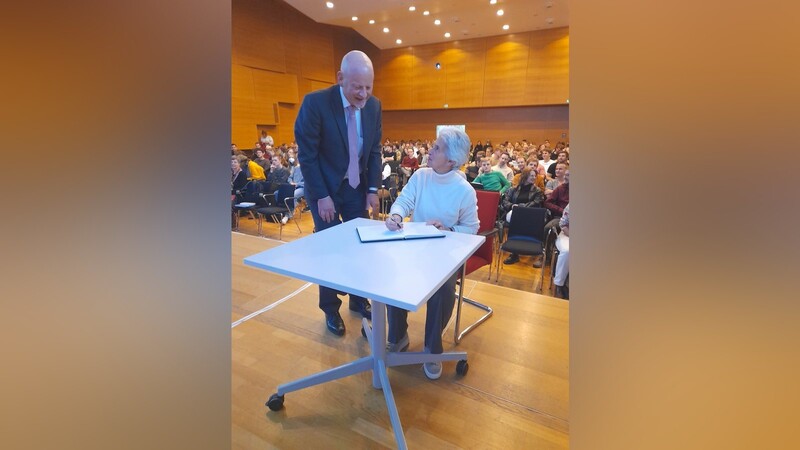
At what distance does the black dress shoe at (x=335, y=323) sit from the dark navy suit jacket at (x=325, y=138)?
2.34 ft

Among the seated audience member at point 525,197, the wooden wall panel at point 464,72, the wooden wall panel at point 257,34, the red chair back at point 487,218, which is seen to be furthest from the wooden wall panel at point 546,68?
the red chair back at point 487,218

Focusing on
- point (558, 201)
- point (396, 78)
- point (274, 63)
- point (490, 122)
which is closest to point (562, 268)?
point (558, 201)

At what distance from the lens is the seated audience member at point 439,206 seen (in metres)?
1.95

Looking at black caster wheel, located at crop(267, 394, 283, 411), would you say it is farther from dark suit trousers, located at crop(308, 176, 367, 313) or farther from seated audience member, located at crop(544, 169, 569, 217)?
seated audience member, located at crop(544, 169, 569, 217)

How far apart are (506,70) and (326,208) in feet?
44.1

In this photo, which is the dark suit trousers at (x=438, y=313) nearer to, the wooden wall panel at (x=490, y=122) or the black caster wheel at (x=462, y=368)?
the black caster wheel at (x=462, y=368)

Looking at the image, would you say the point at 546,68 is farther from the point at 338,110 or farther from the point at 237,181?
the point at 338,110

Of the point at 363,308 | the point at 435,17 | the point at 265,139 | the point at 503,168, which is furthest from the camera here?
the point at 435,17

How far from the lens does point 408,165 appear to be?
8.84m
